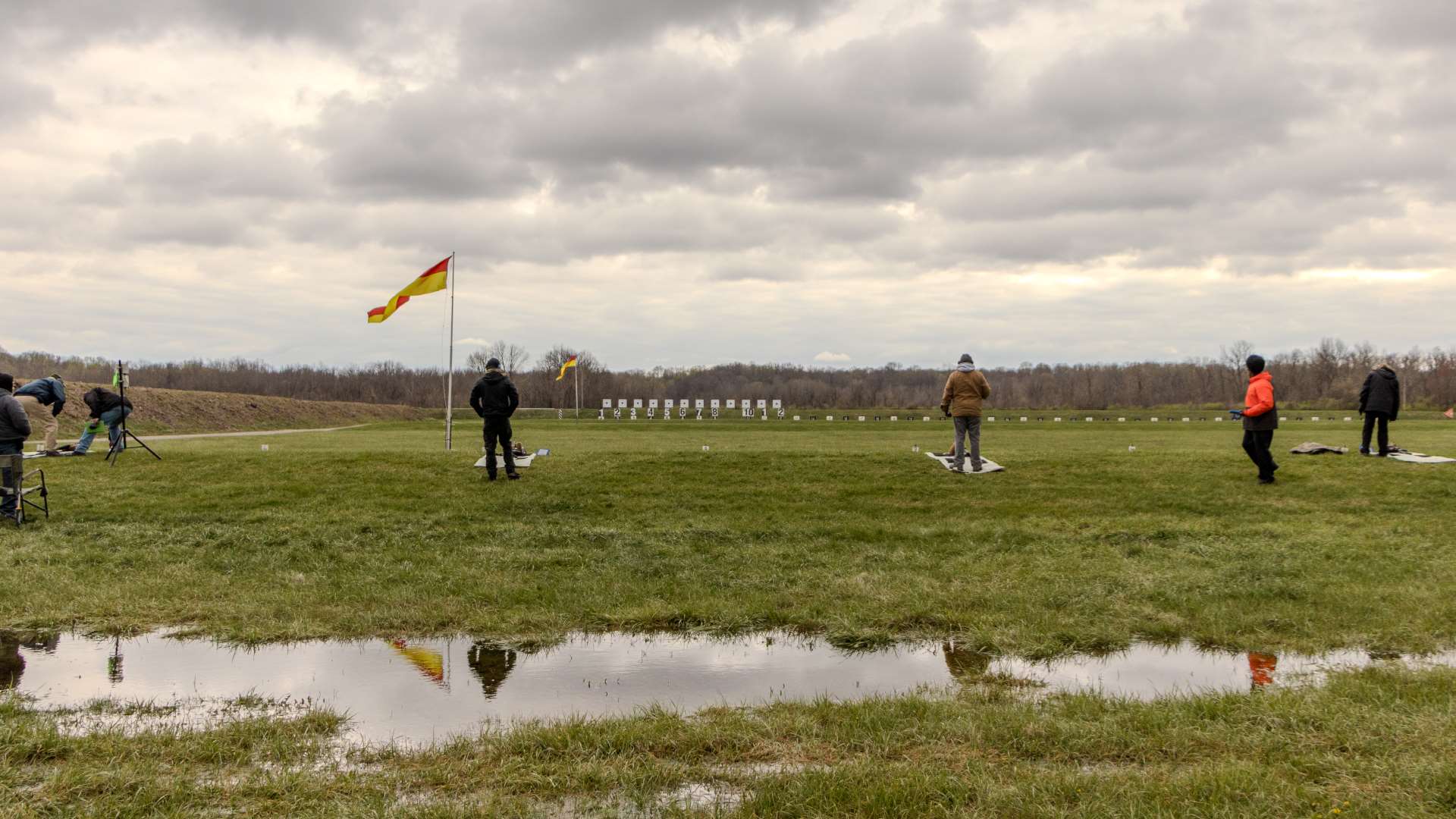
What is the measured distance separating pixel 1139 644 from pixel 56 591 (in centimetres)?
1116

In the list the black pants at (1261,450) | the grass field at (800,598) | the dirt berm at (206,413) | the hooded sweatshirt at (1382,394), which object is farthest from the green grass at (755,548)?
the dirt berm at (206,413)

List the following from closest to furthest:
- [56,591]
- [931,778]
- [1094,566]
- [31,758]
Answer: [931,778] → [31,758] → [56,591] → [1094,566]

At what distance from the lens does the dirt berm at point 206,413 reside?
165 feet

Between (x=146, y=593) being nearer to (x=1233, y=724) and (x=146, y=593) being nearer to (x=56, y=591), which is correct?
(x=56, y=591)

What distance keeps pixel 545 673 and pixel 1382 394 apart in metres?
19.5

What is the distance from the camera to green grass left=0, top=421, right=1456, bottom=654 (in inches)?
372

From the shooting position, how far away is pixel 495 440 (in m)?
18.5

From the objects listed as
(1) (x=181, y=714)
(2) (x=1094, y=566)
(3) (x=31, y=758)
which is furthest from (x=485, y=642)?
(2) (x=1094, y=566)

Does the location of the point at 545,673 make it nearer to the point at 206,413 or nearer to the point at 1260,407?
the point at 1260,407

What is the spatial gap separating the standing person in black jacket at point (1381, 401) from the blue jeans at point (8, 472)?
24.5m

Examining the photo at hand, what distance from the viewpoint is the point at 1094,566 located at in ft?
39.3

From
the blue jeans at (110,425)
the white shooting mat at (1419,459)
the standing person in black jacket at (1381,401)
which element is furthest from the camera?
the blue jeans at (110,425)

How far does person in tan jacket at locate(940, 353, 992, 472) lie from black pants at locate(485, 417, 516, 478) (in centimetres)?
846

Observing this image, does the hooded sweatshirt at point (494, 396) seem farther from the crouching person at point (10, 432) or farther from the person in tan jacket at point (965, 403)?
the person in tan jacket at point (965, 403)
